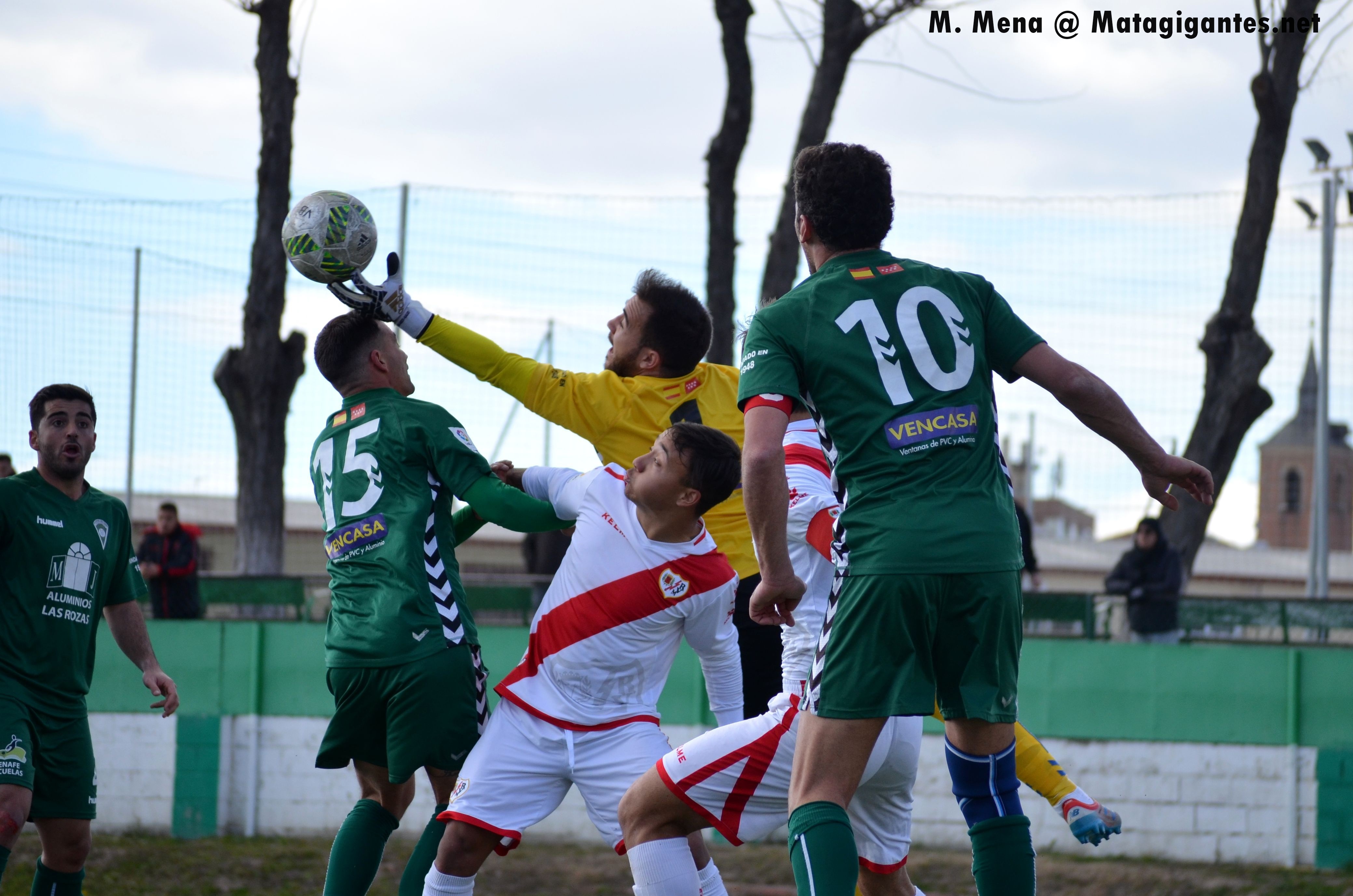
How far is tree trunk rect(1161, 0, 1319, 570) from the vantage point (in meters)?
11.1

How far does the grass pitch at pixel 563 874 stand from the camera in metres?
6.97

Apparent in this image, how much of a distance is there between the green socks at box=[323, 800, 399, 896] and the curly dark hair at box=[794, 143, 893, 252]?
2.25 meters

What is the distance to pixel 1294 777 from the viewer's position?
7461mm

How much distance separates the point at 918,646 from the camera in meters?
3.14

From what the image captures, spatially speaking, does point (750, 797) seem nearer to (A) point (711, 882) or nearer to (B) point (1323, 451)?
(A) point (711, 882)

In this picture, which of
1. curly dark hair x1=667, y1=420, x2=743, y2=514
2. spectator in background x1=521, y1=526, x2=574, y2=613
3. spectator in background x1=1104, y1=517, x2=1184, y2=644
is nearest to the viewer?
curly dark hair x1=667, y1=420, x2=743, y2=514

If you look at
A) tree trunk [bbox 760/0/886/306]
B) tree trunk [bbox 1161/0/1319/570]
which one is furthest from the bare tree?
tree trunk [bbox 1161/0/1319/570]

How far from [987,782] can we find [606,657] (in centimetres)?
121

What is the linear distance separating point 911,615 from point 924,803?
5177 millimetres

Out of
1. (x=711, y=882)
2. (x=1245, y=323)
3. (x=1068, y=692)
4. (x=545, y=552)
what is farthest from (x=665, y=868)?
(x=545, y=552)

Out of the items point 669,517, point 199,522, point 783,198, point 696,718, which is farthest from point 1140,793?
point 199,522

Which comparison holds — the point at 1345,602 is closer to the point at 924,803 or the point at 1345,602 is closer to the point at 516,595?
the point at 924,803

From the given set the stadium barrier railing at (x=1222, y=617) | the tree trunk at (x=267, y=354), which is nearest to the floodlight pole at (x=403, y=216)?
the tree trunk at (x=267, y=354)

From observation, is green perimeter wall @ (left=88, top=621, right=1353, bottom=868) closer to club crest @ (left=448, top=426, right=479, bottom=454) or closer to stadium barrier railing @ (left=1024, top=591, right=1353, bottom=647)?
stadium barrier railing @ (left=1024, top=591, right=1353, bottom=647)
